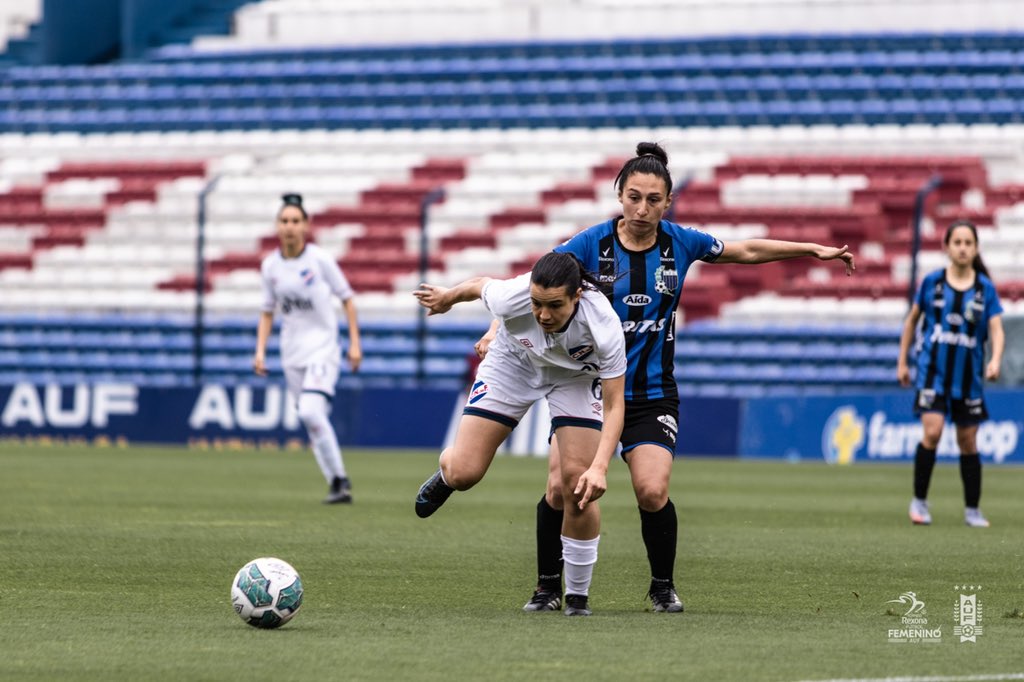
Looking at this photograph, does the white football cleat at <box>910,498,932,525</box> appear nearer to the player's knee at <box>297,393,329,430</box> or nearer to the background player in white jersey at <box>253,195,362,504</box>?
the background player in white jersey at <box>253,195,362,504</box>

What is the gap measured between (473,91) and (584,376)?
23.3 metres

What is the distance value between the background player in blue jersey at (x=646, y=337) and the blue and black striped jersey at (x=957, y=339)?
5087 millimetres

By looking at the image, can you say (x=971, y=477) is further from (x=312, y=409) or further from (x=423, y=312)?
(x=423, y=312)

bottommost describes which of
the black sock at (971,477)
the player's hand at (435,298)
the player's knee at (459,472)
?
the black sock at (971,477)

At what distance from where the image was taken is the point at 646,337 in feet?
25.9

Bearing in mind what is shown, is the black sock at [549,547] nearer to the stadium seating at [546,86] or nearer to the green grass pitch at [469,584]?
the green grass pitch at [469,584]

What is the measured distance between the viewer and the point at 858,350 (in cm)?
2391

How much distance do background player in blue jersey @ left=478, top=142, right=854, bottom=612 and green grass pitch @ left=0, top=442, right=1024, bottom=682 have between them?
11.3 inches

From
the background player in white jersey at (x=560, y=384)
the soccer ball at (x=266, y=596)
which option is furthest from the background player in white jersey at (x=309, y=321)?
the soccer ball at (x=266, y=596)

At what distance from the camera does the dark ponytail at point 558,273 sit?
279 inches

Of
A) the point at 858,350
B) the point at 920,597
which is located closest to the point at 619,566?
the point at 920,597

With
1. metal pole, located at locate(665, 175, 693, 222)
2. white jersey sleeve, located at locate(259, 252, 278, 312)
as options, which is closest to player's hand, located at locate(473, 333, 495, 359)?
white jersey sleeve, located at locate(259, 252, 278, 312)

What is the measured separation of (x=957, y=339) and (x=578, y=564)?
5.98 meters

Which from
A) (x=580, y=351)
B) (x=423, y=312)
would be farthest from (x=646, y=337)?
(x=423, y=312)
